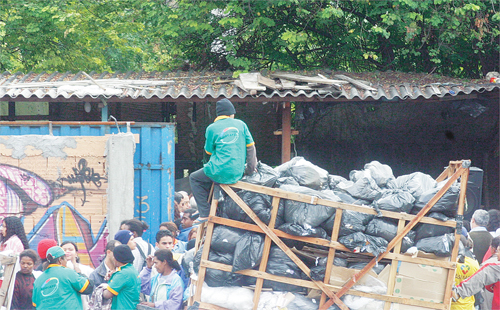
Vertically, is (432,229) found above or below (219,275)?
above

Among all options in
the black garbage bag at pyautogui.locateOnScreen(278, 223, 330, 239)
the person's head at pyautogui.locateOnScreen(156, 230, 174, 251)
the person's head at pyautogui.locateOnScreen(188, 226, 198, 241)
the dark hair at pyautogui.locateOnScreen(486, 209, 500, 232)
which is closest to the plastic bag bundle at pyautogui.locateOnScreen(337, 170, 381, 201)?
the black garbage bag at pyautogui.locateOnScreen(278, 223, 330, 239)

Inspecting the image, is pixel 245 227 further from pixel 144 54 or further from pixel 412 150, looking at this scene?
pixel 144 54

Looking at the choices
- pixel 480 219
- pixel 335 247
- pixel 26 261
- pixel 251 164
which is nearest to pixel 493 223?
pixel 480 219

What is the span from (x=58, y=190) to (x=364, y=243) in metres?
4.79

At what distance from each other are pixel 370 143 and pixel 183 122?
4.20 meters

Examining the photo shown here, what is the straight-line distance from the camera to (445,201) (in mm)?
4605

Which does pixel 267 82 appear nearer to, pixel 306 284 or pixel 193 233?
pixel 193 233

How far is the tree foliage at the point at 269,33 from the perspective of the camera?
1123 centimetres

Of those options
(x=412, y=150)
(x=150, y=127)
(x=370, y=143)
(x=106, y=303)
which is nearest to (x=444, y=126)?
(x=412, y=150)

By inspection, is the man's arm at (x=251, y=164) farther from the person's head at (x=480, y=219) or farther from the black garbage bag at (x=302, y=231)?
the person's head at (x=480, y=219)

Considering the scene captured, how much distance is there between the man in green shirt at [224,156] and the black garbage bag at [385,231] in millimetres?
1216

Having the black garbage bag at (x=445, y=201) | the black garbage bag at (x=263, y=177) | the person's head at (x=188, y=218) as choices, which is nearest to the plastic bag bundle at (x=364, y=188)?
the black garbage bag at (x=445, y=201)

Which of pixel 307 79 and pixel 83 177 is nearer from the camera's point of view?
pixel 83 177

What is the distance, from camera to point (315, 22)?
1270 centimetres
